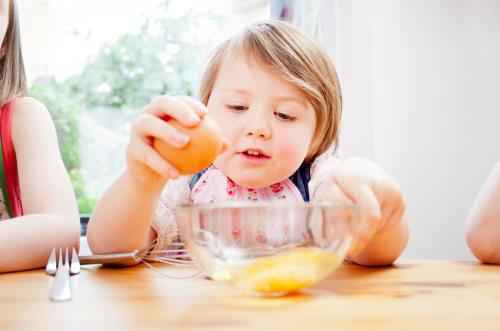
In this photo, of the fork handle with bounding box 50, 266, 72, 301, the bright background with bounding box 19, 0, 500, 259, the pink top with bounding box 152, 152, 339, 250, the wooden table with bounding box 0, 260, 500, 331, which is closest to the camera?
the wooden table with bounding box 0, 260, 500, 331

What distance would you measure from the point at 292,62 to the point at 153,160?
1.55 feet

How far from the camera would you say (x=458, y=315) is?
19.0 inches

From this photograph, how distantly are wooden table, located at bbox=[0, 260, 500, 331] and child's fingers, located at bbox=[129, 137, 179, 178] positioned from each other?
0.43 ft

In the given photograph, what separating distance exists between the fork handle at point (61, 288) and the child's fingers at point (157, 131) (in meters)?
0.19

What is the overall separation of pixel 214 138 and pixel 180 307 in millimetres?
196

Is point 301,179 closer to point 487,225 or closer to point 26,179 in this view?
point 487,225

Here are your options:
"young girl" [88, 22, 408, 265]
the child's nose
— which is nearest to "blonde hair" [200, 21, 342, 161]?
"young girl" [88, 22, 408, 265]

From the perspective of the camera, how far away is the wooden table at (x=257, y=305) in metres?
0.45

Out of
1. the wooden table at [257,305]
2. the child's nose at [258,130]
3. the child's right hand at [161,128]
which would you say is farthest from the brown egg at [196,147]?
the child's nose at [258,130]

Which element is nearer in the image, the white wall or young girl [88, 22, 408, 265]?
young girl [88, 22, 408, 265]

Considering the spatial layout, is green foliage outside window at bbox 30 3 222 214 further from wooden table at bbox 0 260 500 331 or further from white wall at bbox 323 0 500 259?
wooden table at bbox 0 260 500 331

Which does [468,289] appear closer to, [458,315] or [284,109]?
[458,315]

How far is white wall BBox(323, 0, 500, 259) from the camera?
1617mm

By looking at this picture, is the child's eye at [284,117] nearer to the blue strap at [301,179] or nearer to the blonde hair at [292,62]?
the blonde hair at [292,62]
